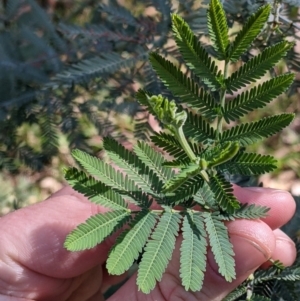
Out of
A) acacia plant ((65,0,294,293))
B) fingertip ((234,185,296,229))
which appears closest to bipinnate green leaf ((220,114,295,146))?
acacia plant ((65,0,294,293))

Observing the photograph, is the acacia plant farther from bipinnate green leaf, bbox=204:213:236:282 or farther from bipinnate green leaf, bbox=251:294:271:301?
bipinnate green leaf, bbox=251:294:271:301

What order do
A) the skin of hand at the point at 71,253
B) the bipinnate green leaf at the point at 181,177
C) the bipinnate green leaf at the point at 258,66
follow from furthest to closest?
1. the skin of hand at the point at 71,253
2. the bipinnate green leaf at the point at 258,66
3. the bipinnate green leaf at the point at 181,177

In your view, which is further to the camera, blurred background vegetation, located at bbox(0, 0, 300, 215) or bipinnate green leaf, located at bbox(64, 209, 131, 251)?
blurred background vegetation, located at bbox(0, 0, 300, 215)

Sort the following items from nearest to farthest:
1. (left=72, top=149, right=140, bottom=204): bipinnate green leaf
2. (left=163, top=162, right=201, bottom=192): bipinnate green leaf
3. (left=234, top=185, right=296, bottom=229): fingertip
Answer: (left=163, top=162, right=201, bottom=192): bipinnate green leaf < (left=72, top=149, right=140, bottom=204): bipinnate green leaf < (left=234, top=185, right=296, bottom=229): fingertip

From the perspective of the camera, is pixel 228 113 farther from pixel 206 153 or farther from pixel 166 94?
pixel 166 94

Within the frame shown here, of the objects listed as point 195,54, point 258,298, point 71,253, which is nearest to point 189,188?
point 195,54

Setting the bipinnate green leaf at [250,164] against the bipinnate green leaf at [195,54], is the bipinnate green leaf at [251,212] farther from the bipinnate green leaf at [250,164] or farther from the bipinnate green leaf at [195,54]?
the bipinnate green leaf at [195,54]

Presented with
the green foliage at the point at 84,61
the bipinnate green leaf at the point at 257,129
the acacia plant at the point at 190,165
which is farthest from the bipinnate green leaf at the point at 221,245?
the green foliage at the point at 84,61
